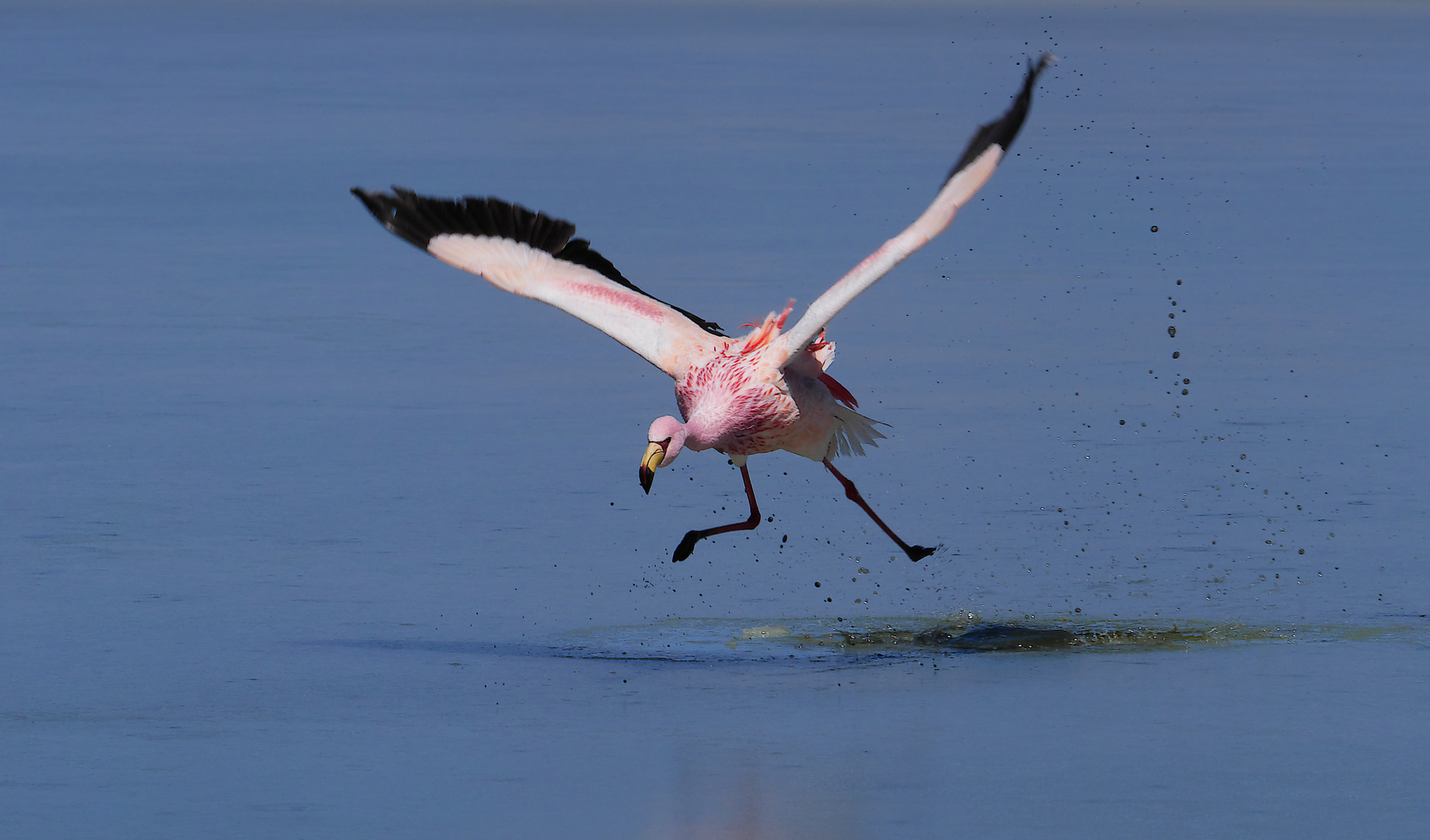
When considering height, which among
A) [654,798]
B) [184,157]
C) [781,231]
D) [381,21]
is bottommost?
[654,798]

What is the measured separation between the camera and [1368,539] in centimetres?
879

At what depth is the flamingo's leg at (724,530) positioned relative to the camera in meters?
8.60

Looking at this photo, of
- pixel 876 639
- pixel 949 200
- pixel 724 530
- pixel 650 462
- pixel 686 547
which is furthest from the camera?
pixel 724 530

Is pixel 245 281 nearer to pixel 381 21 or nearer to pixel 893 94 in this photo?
pixel 893 94

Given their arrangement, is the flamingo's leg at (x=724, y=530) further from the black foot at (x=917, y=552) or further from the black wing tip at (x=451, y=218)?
the black wing tip at (x=451, y=218)

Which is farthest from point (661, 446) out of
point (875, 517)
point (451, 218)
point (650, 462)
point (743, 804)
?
point (743, 804)

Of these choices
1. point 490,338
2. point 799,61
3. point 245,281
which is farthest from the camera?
point 799,61

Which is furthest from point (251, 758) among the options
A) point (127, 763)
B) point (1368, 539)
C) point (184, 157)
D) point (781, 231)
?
point (184, 157)

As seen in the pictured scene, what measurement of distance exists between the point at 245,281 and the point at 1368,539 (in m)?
8.17

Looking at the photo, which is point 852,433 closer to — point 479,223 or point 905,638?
point 905,638

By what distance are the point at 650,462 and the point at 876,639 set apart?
1.01 meters

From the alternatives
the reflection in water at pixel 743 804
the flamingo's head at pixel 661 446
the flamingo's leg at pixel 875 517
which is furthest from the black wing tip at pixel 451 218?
the reflection in water at pixel 743 804

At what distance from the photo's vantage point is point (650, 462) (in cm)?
770

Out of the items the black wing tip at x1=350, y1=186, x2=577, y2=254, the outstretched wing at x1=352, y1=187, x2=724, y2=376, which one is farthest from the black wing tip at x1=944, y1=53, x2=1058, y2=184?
the black wing tip at x1=350, y1=186, x2=577, y2=254
